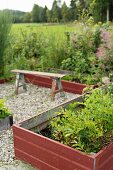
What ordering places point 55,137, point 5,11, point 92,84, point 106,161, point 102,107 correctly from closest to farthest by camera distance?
point 106,161 → point 102,107 → point 55,137 → point 92,84 → point 5,11

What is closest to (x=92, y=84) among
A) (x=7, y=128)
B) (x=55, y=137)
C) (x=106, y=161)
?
(x=7, y=128)

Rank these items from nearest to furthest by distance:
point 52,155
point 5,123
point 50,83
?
point 52,155 < point 5,123 < point 50,83

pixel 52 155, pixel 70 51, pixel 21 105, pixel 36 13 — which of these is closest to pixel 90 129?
pixel 52 155

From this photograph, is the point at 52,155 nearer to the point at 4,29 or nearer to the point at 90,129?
the point at 90,129

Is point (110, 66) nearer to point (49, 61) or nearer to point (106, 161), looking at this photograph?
point (49, 61)

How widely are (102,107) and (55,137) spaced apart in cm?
72

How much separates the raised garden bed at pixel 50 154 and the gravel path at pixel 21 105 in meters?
0.19

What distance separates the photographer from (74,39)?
8148 mm

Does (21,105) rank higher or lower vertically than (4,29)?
lower

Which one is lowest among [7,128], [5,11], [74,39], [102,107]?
[7,128]

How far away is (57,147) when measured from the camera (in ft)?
11.1

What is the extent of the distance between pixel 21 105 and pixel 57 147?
2948 mm

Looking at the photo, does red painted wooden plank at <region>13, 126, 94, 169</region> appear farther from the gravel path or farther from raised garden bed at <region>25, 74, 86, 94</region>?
raised garden bed at <region>25, 74, 86, 94</region>

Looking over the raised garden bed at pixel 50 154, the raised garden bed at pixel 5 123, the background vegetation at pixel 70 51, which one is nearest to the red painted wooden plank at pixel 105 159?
the raised garden bed at pixel 50 154
